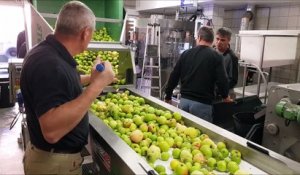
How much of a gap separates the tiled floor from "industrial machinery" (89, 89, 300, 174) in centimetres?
174

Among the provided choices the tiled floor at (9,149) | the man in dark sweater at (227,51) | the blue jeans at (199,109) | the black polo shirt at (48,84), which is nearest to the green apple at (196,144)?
the black polo shirt at (48,84)

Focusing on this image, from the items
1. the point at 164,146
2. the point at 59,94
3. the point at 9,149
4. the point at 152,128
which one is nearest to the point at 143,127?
the point at 152,128

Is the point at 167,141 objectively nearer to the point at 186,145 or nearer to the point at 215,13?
the point at 186,145

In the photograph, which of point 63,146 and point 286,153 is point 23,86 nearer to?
point 63,146

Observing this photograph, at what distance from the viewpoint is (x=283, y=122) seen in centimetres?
196

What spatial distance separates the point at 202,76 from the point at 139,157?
1688 mm

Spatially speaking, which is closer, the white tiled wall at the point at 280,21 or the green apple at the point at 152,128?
the green apple at the point at 152,128

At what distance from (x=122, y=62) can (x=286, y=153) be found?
192 centimetres

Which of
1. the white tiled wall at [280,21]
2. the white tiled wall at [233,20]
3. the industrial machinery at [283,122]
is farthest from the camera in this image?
the white tiled wall at [233,20]

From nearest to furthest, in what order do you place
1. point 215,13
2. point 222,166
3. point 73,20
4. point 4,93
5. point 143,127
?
point 73,20, point 222,166, point 143,127, point 4,93, point 215,13

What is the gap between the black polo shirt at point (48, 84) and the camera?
3.85 feet

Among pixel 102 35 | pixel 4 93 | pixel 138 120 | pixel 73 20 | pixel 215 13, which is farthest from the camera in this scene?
pixel 215 13

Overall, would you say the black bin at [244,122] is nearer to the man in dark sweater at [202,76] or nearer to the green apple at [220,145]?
the man in dark sweater at [202,76]

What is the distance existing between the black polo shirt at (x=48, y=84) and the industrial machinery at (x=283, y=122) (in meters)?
1.38
